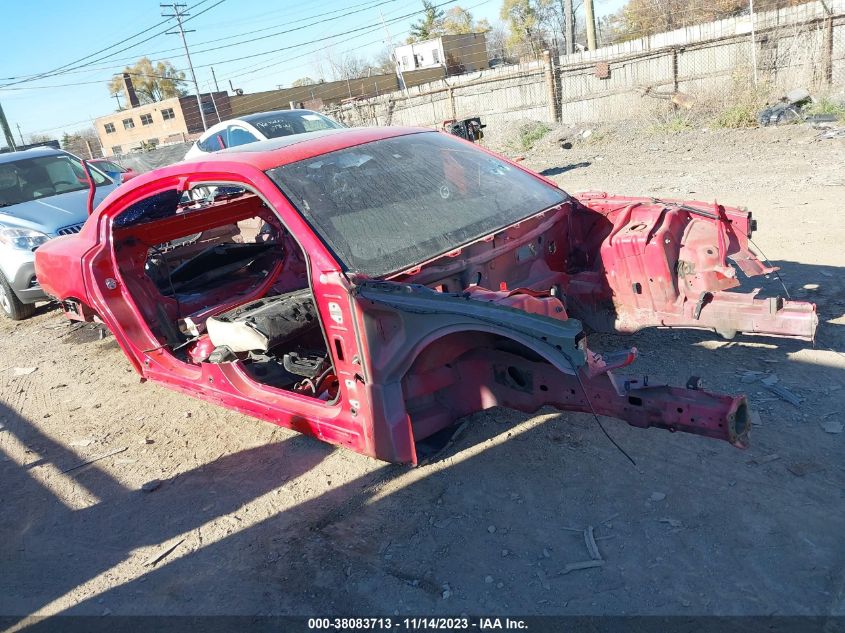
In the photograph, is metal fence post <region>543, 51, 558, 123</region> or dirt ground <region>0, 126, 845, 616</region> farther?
metal fence post <region>543, 51, 558, 123</region>

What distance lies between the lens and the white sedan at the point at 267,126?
9766 mm

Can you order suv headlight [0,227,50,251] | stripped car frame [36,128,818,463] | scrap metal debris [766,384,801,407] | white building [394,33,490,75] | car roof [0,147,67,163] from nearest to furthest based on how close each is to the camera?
stripped car frame [36,128,818,463] < scrap metal debris [766,384,801,407] < suv headlight [0,227,50,251] < car roof [0,147,67,163] < white building [394,33,490,75]

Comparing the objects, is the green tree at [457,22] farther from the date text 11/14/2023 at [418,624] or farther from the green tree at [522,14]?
the date text 11/14/2023 at [418,624]

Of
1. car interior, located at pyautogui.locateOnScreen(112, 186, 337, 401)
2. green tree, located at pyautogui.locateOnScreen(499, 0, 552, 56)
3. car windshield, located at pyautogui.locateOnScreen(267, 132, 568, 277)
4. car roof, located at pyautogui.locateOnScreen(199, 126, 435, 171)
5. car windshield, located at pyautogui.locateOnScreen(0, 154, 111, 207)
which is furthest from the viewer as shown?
green tree, located at pyautogui.locateOnScreen(499, 0, 552, 56)

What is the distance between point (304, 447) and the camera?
3816 millimetres

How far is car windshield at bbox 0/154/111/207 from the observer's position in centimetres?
A: 803

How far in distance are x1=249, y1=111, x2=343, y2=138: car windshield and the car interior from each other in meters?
3.85

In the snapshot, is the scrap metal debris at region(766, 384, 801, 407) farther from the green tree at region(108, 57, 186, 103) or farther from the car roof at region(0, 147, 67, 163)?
the green tree at region(108, 57, 186, 103)

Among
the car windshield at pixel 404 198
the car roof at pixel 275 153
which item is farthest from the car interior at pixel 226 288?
the car windshield at pixel 404 198

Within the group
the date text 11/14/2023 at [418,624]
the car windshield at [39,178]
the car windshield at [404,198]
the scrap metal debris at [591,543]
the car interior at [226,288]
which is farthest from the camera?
the car windshield at [39,178]

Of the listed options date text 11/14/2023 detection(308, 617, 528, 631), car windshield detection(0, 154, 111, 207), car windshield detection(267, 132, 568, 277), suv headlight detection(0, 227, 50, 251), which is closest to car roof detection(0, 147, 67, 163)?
car windshield detection(0, 154, 111, 207)

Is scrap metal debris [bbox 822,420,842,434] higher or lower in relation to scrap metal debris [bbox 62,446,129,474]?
higher

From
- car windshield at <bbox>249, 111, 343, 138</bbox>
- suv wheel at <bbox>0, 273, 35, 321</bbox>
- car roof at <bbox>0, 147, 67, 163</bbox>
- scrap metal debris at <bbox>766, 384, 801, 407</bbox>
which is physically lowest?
scrap metal debris at <bbox>766, 384, 801, 407</bbox>

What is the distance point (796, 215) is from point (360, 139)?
5.01 metres
